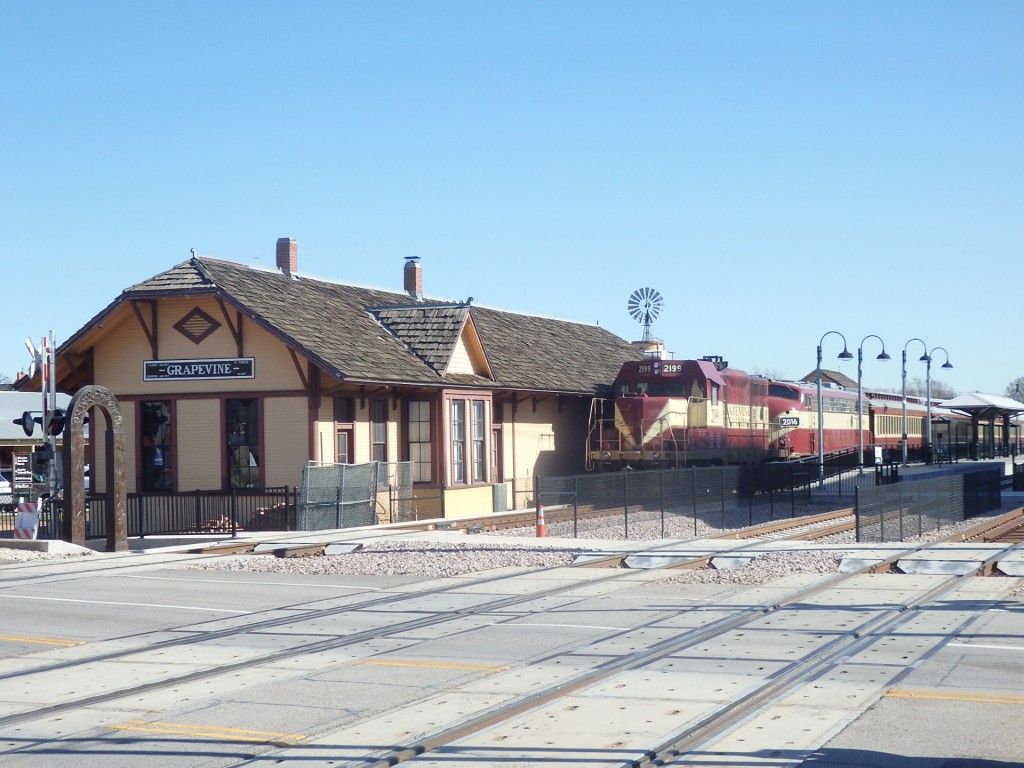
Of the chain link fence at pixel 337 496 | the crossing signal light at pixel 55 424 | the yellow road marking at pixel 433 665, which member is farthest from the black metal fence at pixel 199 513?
the yellow road marking at pixel 433 665

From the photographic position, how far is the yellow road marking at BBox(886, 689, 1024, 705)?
9008 millimetres

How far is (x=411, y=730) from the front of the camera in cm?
846

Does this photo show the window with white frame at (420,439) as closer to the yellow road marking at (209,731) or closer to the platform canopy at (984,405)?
the yellow road marking at (209,731)

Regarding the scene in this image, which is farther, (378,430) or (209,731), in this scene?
(378,430)

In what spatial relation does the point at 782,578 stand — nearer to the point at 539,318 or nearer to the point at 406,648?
the point at 406,648

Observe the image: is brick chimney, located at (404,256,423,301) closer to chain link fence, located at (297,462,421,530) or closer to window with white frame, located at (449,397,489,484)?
window with white frame, located at (449,397,489,484)

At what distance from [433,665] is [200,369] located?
69.1ft

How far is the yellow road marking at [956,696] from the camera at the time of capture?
901 cm

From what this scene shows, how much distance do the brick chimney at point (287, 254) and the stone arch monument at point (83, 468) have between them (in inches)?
529

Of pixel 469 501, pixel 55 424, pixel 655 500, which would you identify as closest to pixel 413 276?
pixel 469 501

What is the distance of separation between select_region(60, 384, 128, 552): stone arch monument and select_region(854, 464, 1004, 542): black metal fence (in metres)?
13.9

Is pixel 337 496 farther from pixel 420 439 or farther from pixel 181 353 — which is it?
pixel 181 353

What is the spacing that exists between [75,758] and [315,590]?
29.6 feet

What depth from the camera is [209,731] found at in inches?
337
